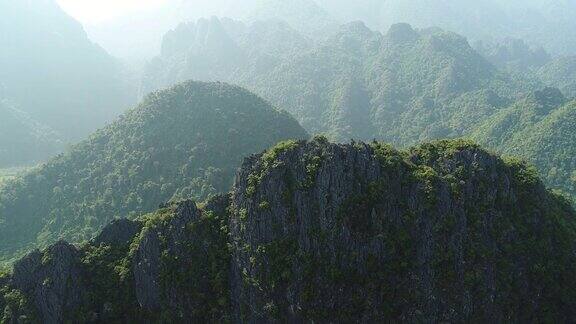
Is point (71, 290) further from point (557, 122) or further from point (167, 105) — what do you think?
point (557, 122)

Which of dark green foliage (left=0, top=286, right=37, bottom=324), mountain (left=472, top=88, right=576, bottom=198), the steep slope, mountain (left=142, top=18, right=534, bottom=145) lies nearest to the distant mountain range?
mountain (left=142, top=18, right=534, bottom=145)

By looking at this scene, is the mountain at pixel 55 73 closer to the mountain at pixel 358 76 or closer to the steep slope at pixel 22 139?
the steep slope at pixel 22 139

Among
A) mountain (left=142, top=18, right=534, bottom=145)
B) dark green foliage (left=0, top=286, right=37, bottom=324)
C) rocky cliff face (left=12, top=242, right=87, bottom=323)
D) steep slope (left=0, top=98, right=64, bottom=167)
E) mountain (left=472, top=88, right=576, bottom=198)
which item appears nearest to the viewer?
dark green foliage (left=0, top=286, right=37, bottom=324)

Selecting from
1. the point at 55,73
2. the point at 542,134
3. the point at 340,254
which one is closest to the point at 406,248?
the point at 340,254

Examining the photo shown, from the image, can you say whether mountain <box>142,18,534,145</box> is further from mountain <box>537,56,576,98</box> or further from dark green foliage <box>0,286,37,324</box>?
dark green foliage <box>0,286,37,324</box>

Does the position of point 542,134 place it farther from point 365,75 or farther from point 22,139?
point 22,139

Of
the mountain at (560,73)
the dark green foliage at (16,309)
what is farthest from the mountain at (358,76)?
the dark green foliage at (16,309)
